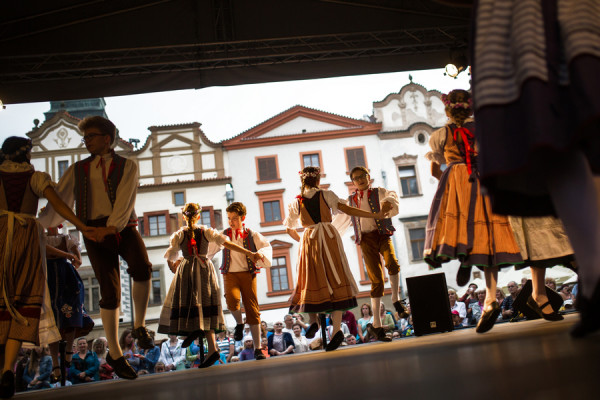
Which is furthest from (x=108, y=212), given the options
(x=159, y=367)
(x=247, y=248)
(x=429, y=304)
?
(x=159, y=367)

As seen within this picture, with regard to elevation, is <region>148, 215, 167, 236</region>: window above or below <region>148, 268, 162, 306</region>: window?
above

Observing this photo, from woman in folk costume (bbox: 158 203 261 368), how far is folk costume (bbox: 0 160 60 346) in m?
1.88

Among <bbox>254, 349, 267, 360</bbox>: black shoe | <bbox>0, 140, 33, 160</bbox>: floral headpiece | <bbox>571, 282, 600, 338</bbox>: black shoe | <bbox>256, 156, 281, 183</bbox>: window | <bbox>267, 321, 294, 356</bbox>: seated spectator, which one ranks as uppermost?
<bbox>256, 156, 281, 183</bbox>: window

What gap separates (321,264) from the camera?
474 centimetres

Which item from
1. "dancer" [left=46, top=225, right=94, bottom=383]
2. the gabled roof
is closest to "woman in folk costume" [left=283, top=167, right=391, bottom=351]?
"dancer" [left=46, top=225, right=94, bottom=383]

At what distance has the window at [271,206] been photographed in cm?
2216

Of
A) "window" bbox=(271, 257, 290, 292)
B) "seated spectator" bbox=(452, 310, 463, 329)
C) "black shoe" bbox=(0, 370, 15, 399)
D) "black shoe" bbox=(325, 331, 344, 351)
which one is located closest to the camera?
"black shoe" bbox=(0, 370, 15, 399)

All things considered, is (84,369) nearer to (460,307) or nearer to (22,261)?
(22,261)

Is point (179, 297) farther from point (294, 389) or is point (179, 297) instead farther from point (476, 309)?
point (476, 309)

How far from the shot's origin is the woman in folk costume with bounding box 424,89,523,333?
3.58m

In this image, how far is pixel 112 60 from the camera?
312 inches

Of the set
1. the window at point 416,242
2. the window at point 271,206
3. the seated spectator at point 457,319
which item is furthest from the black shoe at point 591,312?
the window at point 271,206

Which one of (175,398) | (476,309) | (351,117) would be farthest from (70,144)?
(175,398)

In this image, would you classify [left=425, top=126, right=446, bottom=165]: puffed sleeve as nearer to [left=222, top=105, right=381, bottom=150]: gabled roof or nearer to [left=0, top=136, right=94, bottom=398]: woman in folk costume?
[left=0, top=136, right=94, bottom=398]: woman in folk costume
